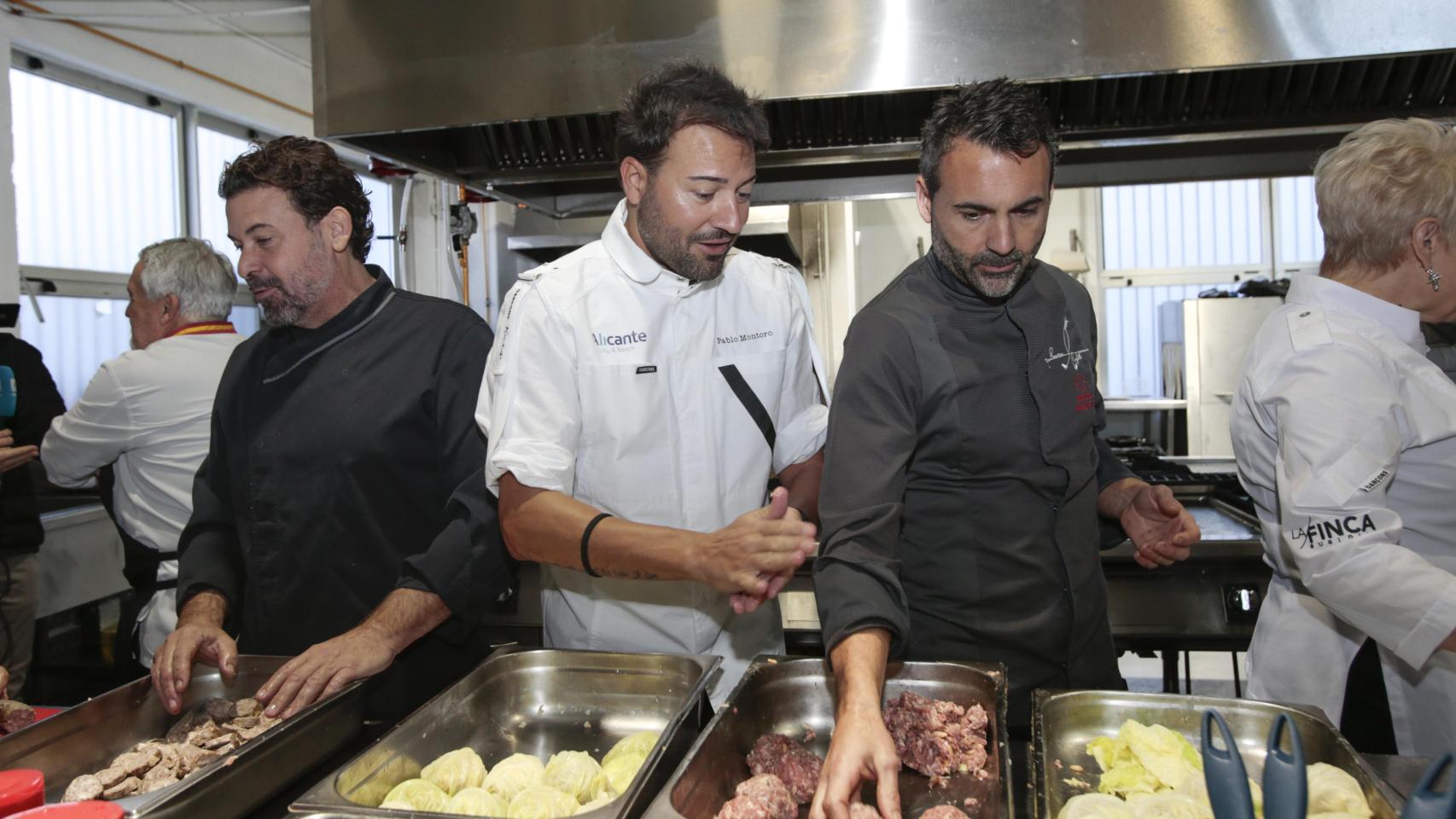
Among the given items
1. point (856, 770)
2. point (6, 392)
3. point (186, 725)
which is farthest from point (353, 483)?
point (6, 392)

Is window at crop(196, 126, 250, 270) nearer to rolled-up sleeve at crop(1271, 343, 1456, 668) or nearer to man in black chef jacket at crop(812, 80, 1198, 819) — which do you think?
man in black chef jacket at crop(812, 80, 1198, 819)

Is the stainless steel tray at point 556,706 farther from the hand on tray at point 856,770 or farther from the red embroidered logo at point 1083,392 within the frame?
the red embroidered logo at point 1083,392

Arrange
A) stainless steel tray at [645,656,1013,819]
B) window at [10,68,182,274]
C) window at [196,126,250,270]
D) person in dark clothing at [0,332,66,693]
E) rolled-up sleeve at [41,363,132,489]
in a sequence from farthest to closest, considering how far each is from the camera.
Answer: window at [196,126,250,270] → window at [10,68,182,274] → person in dark clothing at [0,332,66,693] → rolled-up sleeve at [41,363,132,489] → stainless steel tray at [645,656,1013,819]

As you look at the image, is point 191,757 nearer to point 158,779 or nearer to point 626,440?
point 158,779

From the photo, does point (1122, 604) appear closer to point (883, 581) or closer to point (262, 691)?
point (883, 581)

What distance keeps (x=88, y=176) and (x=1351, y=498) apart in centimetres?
512

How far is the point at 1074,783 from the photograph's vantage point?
44.5 inches

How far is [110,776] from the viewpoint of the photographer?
1.14m

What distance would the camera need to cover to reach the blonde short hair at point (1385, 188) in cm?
144

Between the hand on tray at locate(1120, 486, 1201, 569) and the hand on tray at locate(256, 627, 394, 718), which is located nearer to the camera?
the hand on tray at locate(256, 627, 394, 718)

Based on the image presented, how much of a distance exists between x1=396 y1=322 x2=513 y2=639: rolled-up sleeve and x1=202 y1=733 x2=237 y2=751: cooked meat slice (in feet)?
1.12

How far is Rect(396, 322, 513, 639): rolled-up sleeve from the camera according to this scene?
1.54 meters

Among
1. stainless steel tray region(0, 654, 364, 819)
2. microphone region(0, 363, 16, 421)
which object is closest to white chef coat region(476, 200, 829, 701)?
stainless steel tray region(0, 654, 364, 819)
